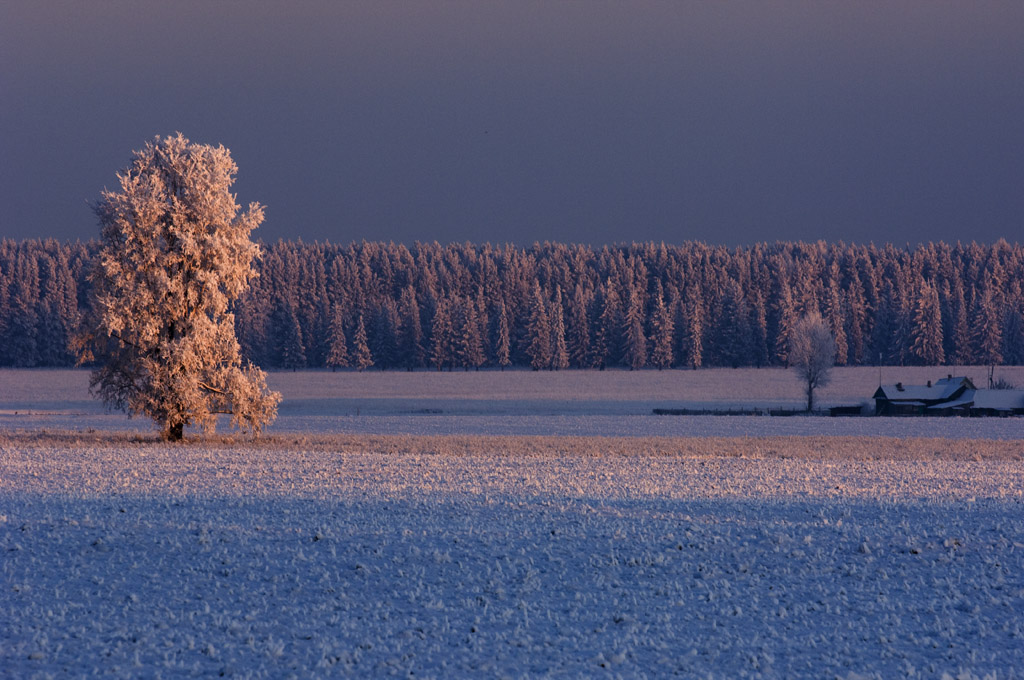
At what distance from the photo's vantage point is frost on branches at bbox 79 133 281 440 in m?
33.8

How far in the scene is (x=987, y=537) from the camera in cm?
1339

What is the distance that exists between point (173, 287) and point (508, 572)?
26.5m

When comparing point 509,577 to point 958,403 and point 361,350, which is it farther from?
point 361,350

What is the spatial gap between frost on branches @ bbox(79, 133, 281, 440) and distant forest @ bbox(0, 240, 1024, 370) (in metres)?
108

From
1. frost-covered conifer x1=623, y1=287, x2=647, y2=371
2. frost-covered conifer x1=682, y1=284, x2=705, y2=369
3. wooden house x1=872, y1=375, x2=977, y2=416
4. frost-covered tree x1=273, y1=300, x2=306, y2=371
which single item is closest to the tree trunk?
wooden house x1=872, y1=375, x2=977, y2=416

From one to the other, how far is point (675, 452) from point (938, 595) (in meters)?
21.7

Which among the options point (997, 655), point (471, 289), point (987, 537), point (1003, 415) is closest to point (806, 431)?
point (1003, 415)

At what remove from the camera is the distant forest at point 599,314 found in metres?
146

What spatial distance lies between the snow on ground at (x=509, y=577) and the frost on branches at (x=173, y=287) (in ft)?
46.2

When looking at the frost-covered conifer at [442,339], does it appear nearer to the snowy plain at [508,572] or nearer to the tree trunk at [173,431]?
the tree trunk at [173,431]

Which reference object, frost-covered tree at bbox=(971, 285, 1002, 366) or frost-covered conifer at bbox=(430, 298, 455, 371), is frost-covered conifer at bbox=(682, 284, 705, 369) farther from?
Answer: frost-covered tree at bbox=(971, 285, 1002, 366)

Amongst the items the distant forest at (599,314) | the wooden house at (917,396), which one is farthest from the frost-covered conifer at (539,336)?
the wooden house at (917,396)

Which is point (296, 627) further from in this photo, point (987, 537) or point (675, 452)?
point (675, 452)

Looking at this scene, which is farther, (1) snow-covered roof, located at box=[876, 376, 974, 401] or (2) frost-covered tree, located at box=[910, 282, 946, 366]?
(2) frost-covered tree, located at box=[910, 282, 946, 366]
